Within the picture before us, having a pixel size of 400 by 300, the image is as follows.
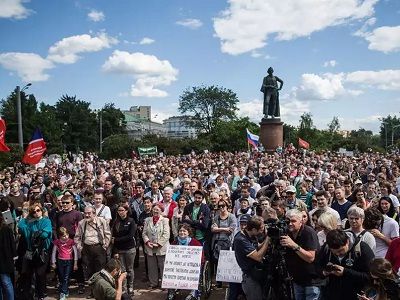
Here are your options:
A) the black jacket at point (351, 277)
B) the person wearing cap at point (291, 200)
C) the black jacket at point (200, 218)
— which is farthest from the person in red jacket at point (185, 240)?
the black jacket at point (351, 277)

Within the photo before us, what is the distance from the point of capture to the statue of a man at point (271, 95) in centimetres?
2692

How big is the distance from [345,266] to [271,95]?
77.8 ft

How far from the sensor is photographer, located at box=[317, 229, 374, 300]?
13.1 ft

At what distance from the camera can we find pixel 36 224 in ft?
22.7

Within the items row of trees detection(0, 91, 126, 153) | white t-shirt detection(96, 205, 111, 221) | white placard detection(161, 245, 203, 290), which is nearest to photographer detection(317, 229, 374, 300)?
white placard detection(161, 245, 203, 290)

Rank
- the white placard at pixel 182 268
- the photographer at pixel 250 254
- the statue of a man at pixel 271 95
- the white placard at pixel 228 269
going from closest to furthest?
the photographer at pixel 250 254 → the white placard at pixel 228 269 → the white placard at pixel 182 268 → the statue of a man at pixel 271 95

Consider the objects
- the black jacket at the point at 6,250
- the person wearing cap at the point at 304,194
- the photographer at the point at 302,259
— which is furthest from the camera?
the person wearing cap at the point at 304,194

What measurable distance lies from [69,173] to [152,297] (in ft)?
30.9

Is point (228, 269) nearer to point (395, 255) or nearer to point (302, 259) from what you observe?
point (302, 259)

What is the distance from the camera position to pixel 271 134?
2650 centimetres

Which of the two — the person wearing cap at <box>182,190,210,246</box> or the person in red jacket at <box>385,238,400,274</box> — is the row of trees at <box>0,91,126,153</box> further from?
the person in red jacket at <box>385,238,400,274</box>

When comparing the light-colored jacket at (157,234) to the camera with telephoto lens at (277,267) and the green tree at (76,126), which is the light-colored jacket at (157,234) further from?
the green tree at (76,126)

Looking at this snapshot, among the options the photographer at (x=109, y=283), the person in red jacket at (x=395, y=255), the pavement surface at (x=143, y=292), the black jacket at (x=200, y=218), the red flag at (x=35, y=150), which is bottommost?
the pavement surface at (x=143, y=292)

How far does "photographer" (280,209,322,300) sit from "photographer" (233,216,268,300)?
1.24ft
